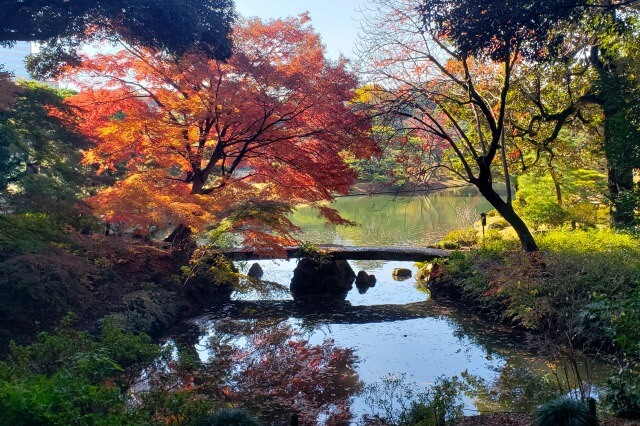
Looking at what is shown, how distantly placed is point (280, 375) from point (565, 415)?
3938 mm

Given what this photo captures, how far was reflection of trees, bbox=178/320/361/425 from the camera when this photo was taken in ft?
20.2

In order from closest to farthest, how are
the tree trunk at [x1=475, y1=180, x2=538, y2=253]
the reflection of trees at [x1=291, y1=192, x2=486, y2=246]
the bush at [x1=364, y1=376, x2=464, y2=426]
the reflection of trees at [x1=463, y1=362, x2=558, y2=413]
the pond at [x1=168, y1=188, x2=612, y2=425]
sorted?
1. the bush at [x1=364, y1=376, x2=464, y2=426]
2. the reflection of trees at [x1=463, y1=362, x2=558, y2=413]
3. the pond at [x1=168, y1=188, x2=612, y2=425]
4. the tree trunk at [x1=475, y1=180, x2=538, y2=253]
5. the reflection of trees at [x1=291, y1=192, x2=486, y2=246]

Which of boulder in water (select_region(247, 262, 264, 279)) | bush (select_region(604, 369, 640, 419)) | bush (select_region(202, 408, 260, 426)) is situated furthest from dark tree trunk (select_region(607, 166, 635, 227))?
boulder in water (select_region(247, 262, 264, 279))

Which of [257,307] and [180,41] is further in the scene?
[257,307]

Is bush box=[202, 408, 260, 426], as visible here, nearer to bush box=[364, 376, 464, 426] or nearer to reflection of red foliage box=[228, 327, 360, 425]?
bush box=[364, 376, 464, 426]

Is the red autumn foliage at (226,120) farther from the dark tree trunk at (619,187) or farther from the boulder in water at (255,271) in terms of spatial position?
the dark tree trunk at (619,187)

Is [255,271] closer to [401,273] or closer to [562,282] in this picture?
[401,273]

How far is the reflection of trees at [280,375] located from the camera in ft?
20.2

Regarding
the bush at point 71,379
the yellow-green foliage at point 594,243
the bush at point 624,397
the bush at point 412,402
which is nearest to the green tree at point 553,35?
the yellow-green foliage at point 594,243

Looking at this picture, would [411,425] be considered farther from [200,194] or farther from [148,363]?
[200,194]

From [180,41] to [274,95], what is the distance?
2756 millimetres

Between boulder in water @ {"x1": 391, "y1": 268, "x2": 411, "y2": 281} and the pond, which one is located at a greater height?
boulder in water @ {"x1": 391, "y1": 268, "x2": 411, "y2": 281}

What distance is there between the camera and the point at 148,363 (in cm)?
484

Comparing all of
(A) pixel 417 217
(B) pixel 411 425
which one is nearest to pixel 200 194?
(B) pixel 411 425
